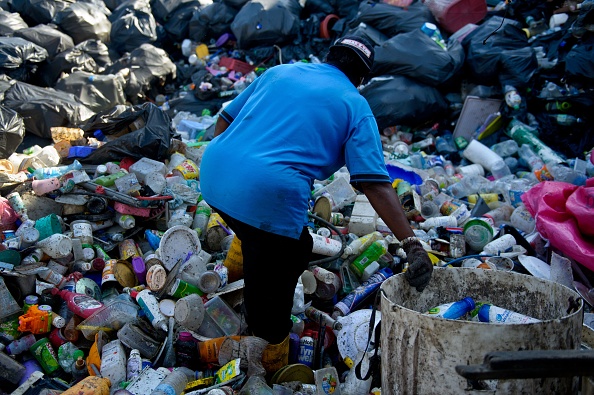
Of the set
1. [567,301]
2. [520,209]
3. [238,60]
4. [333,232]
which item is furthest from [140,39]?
[567,301]

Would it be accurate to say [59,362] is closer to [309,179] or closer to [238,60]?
[309,179]

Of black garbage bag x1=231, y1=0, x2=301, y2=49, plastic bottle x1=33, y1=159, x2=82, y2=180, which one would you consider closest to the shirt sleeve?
plastic bottle x1=33, y1=159, x2=82, y2=180

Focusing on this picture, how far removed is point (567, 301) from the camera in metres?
1.98

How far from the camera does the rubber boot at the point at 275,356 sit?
8.24ft

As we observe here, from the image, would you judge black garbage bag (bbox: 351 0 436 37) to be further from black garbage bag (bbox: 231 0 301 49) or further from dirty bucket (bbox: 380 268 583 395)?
dirty bucket (bbox: 380 268 583 395)

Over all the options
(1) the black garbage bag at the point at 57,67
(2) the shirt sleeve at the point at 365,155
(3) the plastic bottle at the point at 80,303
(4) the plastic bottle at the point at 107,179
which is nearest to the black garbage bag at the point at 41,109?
(1) the black garbage bag at the point at 57,67

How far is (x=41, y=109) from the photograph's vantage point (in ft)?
17.4

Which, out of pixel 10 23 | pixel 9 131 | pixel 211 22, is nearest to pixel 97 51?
pixel 10 23

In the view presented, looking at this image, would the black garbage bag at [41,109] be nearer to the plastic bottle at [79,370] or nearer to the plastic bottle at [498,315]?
the plastic bottle at [79,370]

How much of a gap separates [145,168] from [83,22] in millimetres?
4014

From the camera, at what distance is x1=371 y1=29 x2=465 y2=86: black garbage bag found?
5629 millimetres

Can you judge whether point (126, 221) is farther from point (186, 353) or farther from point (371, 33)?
point (371, 33)

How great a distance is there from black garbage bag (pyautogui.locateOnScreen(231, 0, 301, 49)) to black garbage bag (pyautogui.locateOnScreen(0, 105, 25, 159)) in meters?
3.20

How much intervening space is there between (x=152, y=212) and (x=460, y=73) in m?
3.88
